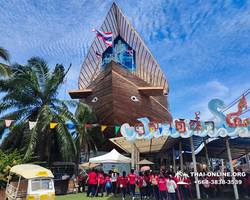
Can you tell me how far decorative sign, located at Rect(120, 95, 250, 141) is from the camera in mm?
8828

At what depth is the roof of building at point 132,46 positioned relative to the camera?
877 inches

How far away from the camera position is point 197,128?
29.7 feet

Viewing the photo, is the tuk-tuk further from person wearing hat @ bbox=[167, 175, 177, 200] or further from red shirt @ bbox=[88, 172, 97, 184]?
person wearing hat @ bbox=[167, 175, 177, 200]

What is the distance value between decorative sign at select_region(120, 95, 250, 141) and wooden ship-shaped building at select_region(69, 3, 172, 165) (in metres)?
5.73

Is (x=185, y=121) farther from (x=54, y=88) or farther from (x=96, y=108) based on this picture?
(x=96, y=108)

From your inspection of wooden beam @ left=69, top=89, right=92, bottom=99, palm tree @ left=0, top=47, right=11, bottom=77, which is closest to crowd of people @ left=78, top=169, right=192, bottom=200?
palm tree @ left=0, top=47, right=11, bottom=77

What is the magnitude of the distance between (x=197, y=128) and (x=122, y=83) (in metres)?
11.0

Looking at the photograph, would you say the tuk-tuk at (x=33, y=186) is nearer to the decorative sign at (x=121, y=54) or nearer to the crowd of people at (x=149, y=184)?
the crowd of people at (x=149, y=184)

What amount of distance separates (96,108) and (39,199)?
13422 millimetres

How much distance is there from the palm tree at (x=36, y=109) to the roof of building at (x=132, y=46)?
28.3 ft

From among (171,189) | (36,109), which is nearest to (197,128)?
(171,189)

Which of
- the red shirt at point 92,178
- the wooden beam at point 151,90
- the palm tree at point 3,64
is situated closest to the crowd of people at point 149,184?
the red shirt at point 92,178

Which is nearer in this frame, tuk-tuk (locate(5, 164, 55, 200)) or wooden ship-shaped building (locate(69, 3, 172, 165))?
tuk-tuk (locate(5, 164, 55, 200))

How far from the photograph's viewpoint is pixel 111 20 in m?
22.6
